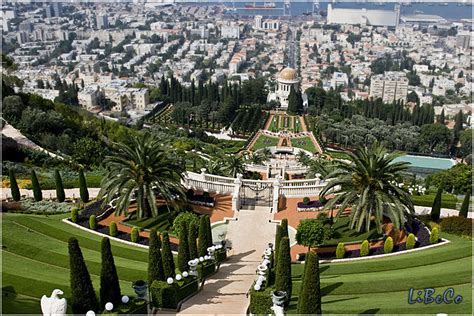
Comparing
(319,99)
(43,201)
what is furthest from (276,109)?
(43,201)

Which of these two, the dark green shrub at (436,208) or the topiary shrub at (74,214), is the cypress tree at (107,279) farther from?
the dark green shrub at (436,208)

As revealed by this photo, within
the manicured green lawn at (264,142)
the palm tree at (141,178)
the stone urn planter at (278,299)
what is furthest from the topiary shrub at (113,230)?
the manicured green lawn at (264,142)

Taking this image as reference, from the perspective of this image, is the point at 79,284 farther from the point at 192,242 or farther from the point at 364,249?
the point at 364,249

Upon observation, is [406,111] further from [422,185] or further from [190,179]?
[190,179]

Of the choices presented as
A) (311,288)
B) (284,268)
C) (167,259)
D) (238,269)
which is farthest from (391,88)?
(311,288)

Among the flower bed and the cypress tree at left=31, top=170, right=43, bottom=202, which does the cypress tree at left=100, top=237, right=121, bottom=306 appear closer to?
the cypress tree at left=31, top=170, right=43, bottom=202

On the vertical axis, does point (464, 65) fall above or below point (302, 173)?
above

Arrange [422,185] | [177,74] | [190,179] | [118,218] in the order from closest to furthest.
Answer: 1. [118,218]
2. [190,179]
3. [422,185]
4. [177,74]
